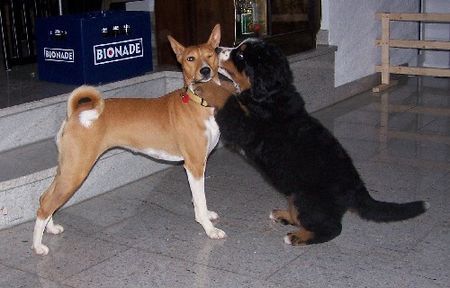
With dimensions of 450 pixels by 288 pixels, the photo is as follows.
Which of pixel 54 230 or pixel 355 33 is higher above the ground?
pixel 355 33

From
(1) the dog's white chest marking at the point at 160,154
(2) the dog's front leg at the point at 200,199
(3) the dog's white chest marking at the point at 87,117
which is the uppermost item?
(3) the dog's white chest marking at the point at 87,117

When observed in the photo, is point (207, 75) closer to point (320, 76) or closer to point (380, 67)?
point (320, 76)

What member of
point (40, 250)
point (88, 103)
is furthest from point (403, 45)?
point (40, 250)

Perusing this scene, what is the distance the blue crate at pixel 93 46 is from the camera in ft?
17.1

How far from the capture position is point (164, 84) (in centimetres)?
569

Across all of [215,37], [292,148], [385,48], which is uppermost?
[215,37]

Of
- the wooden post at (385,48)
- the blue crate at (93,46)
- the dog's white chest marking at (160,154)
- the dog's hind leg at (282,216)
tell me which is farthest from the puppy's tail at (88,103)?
the wooden post at (385,48)

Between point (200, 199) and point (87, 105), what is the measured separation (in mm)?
830

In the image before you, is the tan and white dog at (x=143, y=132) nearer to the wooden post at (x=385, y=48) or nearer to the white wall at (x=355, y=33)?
the white wall at (x=355, y=33)

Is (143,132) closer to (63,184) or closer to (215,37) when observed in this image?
(63,184)

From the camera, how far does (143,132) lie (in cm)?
382

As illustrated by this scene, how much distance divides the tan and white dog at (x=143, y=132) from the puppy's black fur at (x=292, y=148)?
0.20 meters

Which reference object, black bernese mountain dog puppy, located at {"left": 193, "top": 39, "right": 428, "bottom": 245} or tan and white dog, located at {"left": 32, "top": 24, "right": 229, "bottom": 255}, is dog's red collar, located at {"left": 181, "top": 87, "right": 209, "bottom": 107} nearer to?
tan and white dog, located at {"left": 32, "top": 24, "right": 229, "bottom": 255}

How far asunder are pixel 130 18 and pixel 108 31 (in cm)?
24
